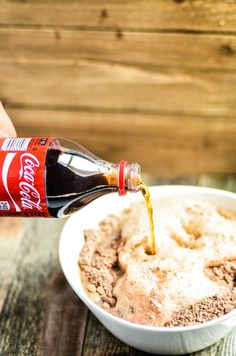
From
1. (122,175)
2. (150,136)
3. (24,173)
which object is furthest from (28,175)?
(150,136)

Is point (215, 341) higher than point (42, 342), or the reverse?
point (215, 341)

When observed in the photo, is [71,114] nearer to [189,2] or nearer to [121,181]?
[189,2]

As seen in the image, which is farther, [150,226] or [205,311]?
[150,226]

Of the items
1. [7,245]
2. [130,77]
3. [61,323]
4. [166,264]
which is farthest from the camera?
[130,77]

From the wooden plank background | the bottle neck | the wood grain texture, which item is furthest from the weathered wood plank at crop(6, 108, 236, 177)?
the bottle neck

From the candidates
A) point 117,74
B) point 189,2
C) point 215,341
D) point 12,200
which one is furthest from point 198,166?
point 12,200

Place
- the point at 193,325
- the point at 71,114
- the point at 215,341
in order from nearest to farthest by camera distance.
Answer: the point at 193,325
the point at 215,341
the point at 71,114

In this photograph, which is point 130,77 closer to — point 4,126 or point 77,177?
point 4,126
